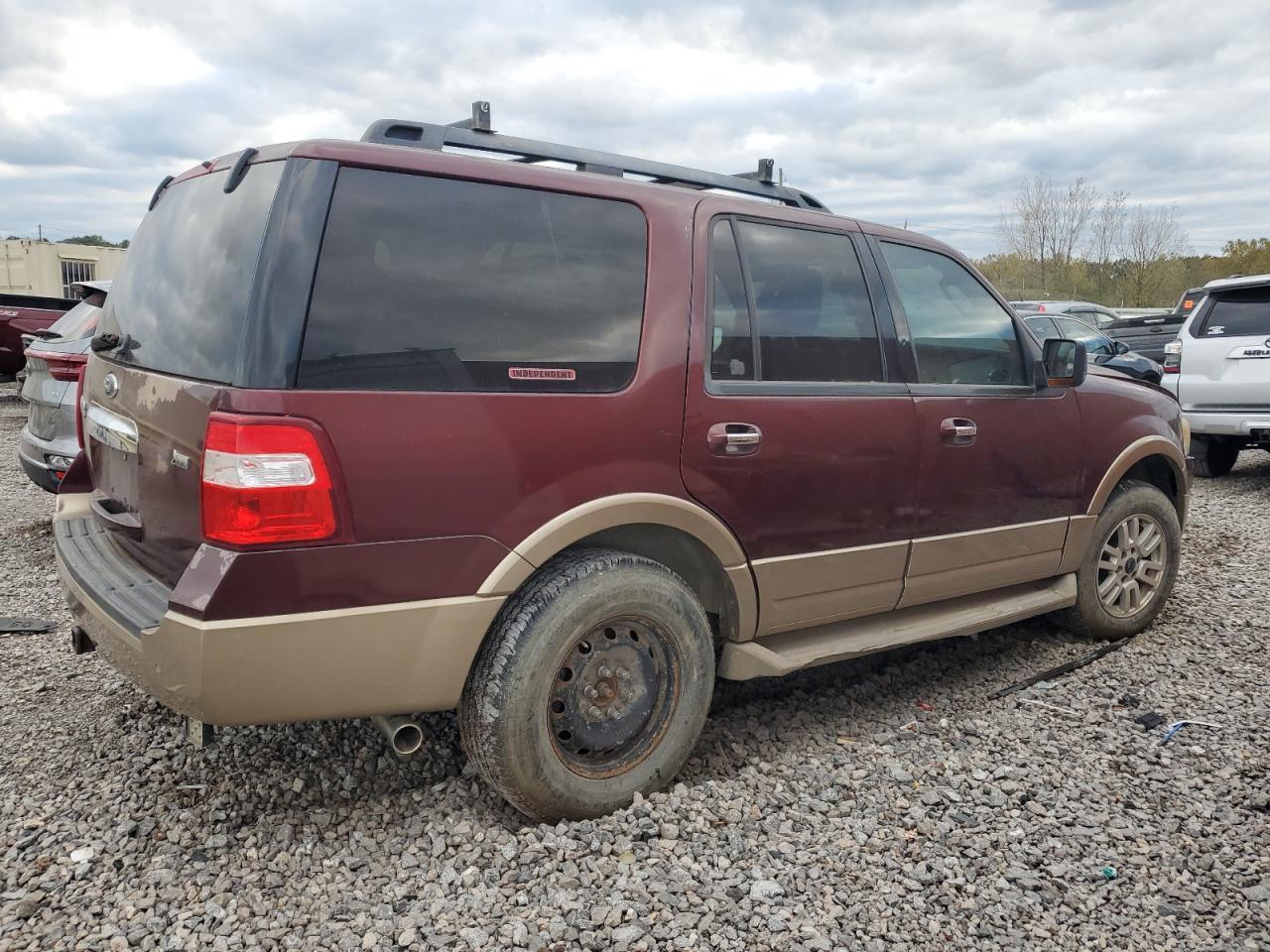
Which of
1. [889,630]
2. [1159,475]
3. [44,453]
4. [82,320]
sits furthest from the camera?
[82,320]

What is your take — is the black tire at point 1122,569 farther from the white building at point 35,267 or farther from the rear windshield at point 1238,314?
the white building at point 35,267

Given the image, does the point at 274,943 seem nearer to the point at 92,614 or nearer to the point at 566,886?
the point at 566,886

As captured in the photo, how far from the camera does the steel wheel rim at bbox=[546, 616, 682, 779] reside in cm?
289

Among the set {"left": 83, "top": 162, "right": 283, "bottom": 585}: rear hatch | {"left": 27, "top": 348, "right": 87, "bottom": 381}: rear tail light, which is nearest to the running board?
{"left": 83, "top": 162, "right": 283, "bottom": 585}: rear hatch

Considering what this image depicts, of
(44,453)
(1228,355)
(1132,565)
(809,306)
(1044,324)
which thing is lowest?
(1132,565)

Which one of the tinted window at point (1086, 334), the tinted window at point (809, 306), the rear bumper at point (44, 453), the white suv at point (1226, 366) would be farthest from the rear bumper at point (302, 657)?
the tinted window at point (1086, 334)

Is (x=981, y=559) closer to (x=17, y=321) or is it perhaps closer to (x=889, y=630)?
(x=889, y=630)

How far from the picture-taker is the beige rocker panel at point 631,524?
2.70 metres

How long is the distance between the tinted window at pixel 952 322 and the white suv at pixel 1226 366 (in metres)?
5.71

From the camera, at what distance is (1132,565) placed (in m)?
4.71

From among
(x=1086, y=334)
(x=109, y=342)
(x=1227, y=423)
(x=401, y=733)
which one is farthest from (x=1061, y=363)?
(x=1086, y=334)

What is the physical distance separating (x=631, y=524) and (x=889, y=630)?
129 centimetres

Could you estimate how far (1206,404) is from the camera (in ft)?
29.3

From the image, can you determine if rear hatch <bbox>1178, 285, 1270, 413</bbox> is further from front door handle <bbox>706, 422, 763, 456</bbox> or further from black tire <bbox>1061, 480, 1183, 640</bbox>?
front door handle <bbox>706, 422, 763, 456</bbox>
